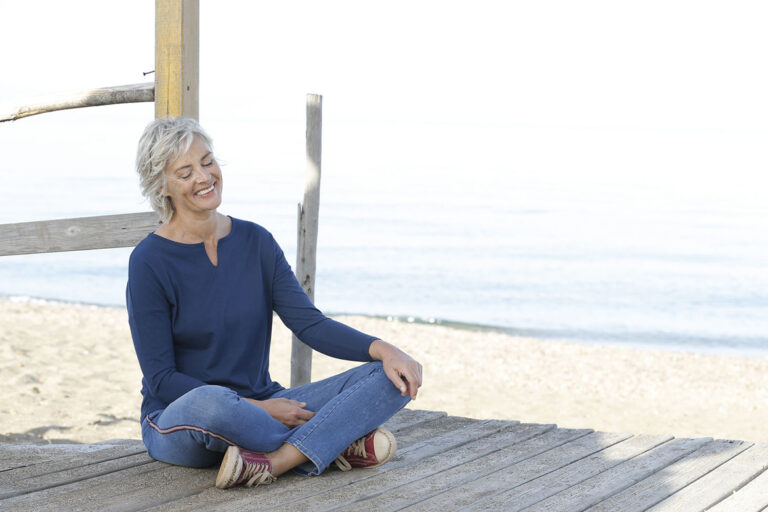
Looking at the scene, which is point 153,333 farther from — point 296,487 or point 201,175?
point 296,487

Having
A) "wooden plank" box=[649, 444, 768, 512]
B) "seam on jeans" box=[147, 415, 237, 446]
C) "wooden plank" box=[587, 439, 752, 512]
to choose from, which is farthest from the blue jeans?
"wooden plank" box=[649, 444, 768, 512]

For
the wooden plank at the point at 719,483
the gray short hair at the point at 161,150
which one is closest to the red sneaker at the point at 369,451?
the wooden plank at the point at 719,483

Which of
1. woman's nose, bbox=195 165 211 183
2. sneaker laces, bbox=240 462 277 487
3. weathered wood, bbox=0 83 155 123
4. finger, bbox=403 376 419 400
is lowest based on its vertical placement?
sneaker laces, bbox=240 462 277 487

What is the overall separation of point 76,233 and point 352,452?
130 centimetres

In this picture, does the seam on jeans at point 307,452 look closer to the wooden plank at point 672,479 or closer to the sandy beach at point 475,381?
the wooden plank at point 672,479

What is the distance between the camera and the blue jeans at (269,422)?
2473 millimetres

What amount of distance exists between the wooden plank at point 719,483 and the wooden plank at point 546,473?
302 millimetres

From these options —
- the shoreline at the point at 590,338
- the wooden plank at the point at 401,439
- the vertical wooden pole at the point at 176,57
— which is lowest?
the shoreline at the point at 590,338

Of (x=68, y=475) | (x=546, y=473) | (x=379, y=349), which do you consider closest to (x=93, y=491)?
(x=68, y=475)

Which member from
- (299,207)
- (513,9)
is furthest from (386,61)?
(299,207)

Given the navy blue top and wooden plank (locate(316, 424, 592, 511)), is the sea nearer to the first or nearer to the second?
the navy blue top

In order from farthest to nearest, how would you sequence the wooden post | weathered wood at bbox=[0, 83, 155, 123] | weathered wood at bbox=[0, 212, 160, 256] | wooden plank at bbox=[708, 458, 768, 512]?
the wooden post → weathered wood at bbox=[0, 83, 155, 123] → weathered wood at bbox=[0, 212, 160, 256] → wooden plank at bbox=[708, 458, 768, 512]

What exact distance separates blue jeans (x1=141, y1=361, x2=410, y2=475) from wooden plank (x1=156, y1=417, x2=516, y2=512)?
0.07 metres

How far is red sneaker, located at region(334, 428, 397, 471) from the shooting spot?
2775 mm
